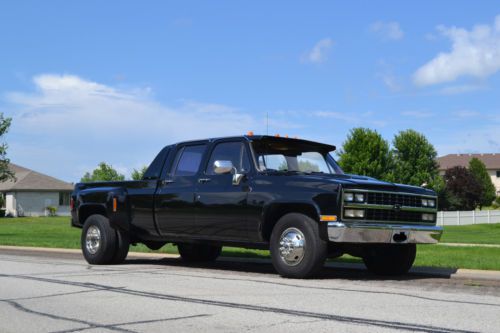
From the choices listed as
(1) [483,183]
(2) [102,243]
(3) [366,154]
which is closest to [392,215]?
(2) [102,243]

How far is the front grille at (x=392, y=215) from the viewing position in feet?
29.2

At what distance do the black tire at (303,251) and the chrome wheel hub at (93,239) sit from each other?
151 inches

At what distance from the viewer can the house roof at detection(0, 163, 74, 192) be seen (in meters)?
72.2

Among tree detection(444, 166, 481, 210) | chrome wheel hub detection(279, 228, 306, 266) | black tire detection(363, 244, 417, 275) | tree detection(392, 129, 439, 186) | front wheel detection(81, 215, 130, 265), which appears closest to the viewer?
chrome wheel hub detection(279, 228, 306, 266)

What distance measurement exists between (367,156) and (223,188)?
60.9 meters

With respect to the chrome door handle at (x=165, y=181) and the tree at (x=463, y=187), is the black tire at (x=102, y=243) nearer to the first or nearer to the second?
the chrome door handle at (x=165, y=181)

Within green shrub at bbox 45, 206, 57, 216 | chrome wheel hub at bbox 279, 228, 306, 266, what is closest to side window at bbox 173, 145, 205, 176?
chrome wheel hub at bbox 279, 228, 306, 266

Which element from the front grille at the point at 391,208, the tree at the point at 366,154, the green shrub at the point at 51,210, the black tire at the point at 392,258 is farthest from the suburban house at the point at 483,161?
the front grille at the point at 391,208

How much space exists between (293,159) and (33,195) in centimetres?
6706

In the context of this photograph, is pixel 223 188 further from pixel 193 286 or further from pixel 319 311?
pixel 319 311

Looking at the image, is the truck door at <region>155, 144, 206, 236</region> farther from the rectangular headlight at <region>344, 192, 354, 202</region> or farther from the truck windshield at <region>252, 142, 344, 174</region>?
the rectangular headlight at <region>344, 192, 354, 202</region>

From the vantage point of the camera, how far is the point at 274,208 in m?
9.23

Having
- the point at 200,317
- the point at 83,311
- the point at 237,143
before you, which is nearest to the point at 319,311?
the point at 200,317

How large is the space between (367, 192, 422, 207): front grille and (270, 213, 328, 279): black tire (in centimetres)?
85
